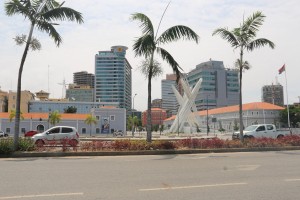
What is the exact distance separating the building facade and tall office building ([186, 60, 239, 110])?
2631 inches

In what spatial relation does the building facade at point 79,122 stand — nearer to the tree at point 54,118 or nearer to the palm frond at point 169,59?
the tree at point 54,118

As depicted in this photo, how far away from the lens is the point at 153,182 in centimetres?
965

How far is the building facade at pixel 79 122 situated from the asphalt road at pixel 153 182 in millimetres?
70975

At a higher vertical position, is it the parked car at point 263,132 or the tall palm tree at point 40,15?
the tall palm tree at point 40,15

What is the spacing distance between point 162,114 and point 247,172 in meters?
179

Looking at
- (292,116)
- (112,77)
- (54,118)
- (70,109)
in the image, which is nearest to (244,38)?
(54,118)

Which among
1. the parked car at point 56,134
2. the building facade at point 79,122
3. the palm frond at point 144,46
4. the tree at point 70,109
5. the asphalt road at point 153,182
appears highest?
the tree at point 70,109

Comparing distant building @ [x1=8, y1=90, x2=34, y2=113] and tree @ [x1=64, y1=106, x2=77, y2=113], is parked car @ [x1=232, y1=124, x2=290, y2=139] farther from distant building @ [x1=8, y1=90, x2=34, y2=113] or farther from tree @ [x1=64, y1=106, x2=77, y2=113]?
distant building @ [x1=8, y1=90, x2=34, y2=113]

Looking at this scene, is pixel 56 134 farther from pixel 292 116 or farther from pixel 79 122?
pixel 292 116

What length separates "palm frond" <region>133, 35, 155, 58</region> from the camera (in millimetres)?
20000

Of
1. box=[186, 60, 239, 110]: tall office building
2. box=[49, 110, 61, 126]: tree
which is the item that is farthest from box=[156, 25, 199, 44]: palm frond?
box=[186, 60, 239, 110]: tall office building

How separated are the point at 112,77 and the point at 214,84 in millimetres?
41724

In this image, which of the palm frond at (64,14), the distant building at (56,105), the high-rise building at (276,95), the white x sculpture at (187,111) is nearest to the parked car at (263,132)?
the palm frond at (64,14)

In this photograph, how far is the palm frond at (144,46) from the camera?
65.6ft
